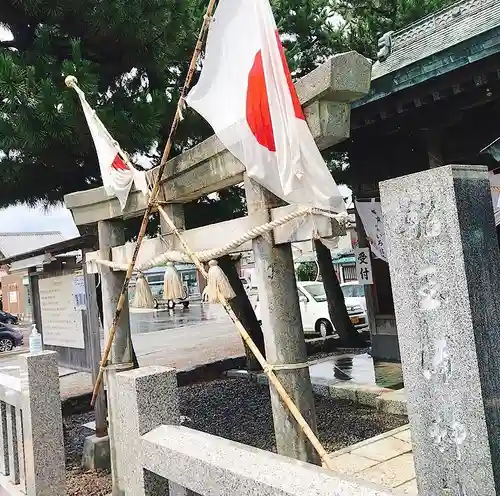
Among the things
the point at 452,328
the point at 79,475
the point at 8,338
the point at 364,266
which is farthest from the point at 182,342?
the point at 452,328

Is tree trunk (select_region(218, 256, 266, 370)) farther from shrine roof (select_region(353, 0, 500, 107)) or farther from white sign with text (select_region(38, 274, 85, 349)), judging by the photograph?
shrine roof (select_region(353, 0, 500, 107))

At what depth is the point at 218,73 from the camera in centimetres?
332

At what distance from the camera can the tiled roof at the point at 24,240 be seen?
4575cm

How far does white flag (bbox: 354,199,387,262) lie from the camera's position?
26.3 ft

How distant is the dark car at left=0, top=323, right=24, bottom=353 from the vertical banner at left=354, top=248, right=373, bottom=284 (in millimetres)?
16746

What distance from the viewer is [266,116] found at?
3006 millimetres

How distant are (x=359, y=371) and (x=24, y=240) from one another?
151ft

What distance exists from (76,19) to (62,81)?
1002 mm

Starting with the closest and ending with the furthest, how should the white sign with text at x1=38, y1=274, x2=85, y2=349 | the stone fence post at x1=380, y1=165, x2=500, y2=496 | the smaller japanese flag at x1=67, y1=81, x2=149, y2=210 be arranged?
1. the stone fence post at x1=380, y1=165, x2=500, y2=496
2. the smaller japanese flag at x1=67, y1=81, x2=149, y2=210
3. the white sign with text at x1=38, y1=274, x2=85, y2=349

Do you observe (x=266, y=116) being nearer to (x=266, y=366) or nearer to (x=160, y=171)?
(x=160, y=171)

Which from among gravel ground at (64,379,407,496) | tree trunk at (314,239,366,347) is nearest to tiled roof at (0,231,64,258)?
tree trunk at (314,239,366,347)

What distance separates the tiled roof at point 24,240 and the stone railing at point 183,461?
149 feet

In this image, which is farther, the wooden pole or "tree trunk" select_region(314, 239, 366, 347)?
"tree trunk" select_region(314, 239, 366, 347)

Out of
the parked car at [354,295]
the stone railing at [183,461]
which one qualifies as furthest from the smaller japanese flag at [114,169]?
the parked car at [354,295]
